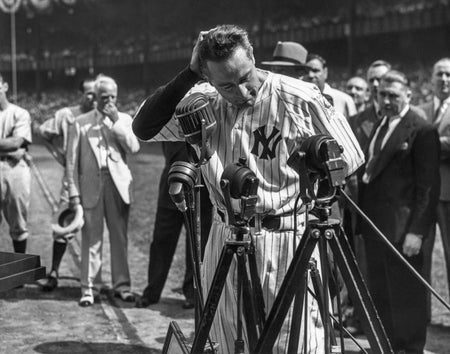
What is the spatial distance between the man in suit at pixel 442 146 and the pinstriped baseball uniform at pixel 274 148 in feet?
9.07

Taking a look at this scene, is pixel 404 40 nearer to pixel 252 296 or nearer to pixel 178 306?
pixel 178 306

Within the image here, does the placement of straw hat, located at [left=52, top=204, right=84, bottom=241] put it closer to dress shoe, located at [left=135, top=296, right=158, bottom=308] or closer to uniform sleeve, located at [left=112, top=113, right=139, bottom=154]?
uniform sleeve, located at [left=112, top=113, right=139, bottom=154]

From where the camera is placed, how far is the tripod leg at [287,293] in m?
2.59

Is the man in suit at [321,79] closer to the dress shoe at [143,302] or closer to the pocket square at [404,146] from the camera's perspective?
the pocket square at [404,146]

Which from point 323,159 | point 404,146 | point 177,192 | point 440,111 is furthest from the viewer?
point 440,111

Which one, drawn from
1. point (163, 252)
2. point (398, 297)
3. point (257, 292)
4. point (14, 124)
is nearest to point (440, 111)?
point (398, 297)

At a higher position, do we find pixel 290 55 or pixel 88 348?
pixel 290 55

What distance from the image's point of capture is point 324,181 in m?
2.59

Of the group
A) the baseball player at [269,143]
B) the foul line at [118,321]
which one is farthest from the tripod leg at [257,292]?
the foul line at [118,321]

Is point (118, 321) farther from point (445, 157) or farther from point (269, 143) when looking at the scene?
point (269, 143)

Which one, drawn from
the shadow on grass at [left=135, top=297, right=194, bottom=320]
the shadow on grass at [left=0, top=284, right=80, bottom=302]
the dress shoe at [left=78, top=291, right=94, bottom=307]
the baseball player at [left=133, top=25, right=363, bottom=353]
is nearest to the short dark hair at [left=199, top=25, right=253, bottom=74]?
the baseball player at [left=133, top=25, right=363, bottom=353]

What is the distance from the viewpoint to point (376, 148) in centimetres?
517

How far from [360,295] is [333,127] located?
2.33 ft

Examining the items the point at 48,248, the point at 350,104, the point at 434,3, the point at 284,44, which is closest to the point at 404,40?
the point at 434,3
